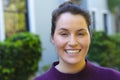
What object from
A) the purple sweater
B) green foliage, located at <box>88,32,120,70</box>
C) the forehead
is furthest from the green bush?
the forehead

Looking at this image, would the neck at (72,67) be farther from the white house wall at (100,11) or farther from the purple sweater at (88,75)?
the white house wall at (100,11)

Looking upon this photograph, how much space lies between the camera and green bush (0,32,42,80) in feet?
26.8

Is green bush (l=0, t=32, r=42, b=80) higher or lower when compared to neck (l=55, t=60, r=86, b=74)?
lower

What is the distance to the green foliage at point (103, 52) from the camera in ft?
47.0

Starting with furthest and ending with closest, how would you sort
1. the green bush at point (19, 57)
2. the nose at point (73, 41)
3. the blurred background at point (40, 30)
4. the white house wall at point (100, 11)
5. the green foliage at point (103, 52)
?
the white house wall at point (100, 11) < the green foliage at point (103, 52) < the blurred background at point (40, 30) < the green bush at point (19, 57) < the nose at point (73, 41)

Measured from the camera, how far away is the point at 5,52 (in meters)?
8.11

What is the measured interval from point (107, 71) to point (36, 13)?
31.3 feet

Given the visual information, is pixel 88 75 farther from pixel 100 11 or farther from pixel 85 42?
pixel 100 11

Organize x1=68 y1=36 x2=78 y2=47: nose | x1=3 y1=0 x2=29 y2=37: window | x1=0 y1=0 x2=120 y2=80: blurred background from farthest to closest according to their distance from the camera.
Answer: x1=3 y1=0 x2=29 y2=37: window, x1=0 y1=0 x2=120 y2=80: blurred background, x1=68 y1=36 x2=78 y2=47: nose

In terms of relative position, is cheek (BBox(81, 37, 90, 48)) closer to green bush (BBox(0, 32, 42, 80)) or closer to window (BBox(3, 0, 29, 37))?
green bush (BBox(0, 32, 42, 80))

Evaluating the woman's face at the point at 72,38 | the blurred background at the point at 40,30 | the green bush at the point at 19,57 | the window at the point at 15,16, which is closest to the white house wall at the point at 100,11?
the blurred background at the point at 40,30

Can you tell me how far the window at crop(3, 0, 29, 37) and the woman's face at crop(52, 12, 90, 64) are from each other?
829 cm

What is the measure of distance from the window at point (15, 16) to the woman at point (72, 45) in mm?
8222

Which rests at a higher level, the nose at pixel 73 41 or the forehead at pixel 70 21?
the forehead at pixel 70 21
